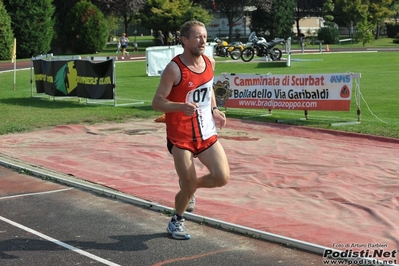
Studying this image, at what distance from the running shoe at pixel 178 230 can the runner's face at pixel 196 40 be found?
179 centimetres

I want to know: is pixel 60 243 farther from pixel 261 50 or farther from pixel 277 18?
pixel 277 18

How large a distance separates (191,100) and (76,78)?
14.9 m

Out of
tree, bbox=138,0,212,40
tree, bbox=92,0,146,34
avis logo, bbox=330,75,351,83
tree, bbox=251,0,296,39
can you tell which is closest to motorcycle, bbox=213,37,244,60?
tree, bbox=92,0,146,34

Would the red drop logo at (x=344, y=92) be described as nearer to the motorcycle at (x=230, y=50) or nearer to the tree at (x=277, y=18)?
the motorcycle at (x=230, y=50)

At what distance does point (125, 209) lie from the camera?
865cm

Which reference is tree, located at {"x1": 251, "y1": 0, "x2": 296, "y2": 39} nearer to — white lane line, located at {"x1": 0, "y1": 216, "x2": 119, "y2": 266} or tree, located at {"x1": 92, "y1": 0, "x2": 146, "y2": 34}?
tree, located at {"x1": 92, "y1": 0, "x2": 146, "y2": 34}

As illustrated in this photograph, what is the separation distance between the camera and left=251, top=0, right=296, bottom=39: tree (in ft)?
244

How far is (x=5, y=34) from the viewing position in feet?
164

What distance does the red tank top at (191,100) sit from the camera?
705 centimetres

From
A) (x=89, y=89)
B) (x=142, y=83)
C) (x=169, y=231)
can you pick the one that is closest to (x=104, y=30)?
(x=142, y=83)

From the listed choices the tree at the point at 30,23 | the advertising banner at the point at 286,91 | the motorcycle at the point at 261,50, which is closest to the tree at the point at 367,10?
the tree at the point at 30,23

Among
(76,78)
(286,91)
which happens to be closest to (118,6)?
(76,78)

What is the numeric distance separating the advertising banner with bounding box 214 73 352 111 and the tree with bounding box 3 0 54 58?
37.6 meters

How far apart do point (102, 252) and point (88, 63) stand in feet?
47.2
